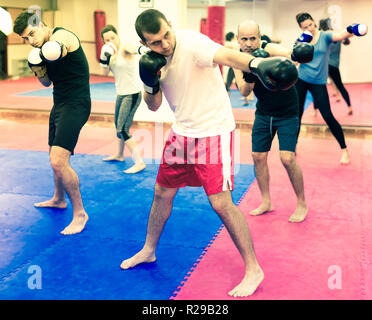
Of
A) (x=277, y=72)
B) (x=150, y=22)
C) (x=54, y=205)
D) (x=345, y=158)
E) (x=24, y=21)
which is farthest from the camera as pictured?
(x=345, y=158)

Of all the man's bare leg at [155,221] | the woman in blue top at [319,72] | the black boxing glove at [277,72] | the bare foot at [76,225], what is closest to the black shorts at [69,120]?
the bare foot at [76,225]

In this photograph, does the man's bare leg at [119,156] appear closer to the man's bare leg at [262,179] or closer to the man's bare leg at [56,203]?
the man's bare leg at [56,203]

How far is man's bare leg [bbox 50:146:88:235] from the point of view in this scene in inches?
116

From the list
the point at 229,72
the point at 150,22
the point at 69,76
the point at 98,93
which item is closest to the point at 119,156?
the point at 69,76

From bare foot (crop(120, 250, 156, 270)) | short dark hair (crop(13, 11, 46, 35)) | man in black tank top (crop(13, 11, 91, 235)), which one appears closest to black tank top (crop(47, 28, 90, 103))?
man in black tank top (crop(13, 11, 91, 235))

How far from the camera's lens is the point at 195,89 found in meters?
2.16

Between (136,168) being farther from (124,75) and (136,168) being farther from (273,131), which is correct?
(273,131)

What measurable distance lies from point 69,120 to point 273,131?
1363 mm

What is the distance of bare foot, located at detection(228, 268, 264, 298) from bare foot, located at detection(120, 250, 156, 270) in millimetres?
537

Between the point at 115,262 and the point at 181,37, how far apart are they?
1307 mm

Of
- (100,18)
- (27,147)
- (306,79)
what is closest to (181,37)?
(306,79)

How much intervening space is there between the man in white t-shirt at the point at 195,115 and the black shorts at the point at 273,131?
0.91 meters

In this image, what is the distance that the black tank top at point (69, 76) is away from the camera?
116 inches
